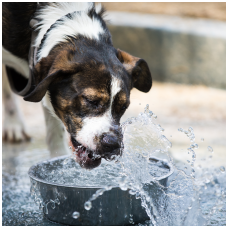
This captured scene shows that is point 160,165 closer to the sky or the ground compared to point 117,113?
closer to the ground

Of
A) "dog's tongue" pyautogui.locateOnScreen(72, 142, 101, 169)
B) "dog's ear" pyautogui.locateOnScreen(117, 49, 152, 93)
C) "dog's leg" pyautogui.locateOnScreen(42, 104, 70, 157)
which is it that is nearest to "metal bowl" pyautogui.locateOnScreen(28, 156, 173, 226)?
"dog's tongue" pyautogui.locateOnScreen(72, 142, 101, 169)

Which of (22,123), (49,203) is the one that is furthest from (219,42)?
(49,203)

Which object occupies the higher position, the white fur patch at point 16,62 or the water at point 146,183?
the white fur patch at point 16,62

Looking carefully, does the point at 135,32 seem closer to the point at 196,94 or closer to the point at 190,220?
the point at 196,94

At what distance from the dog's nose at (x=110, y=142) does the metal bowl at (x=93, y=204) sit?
0.86ft

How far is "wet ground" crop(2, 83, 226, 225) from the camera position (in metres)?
2.63

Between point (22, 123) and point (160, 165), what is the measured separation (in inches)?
83.9

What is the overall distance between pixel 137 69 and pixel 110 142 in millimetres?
777

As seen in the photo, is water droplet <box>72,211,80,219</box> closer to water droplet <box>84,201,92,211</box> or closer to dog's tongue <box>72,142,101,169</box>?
water droplet <box>84,201,92,211</box>

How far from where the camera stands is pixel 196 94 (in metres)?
6.86

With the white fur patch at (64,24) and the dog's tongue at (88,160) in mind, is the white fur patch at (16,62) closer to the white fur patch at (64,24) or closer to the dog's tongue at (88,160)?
the white fur patch at (64,24)

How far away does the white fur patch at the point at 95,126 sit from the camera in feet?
7.48

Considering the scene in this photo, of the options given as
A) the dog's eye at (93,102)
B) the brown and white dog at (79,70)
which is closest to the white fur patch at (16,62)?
the brown and white dog at (79,70)

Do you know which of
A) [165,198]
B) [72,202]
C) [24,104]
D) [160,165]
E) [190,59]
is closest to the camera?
[72,202]
